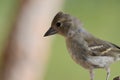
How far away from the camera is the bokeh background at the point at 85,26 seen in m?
9.48

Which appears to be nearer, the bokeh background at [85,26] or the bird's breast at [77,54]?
the bird's breast at [77,54]

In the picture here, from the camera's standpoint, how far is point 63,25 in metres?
5.37

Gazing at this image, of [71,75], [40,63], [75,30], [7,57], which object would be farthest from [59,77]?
[75,30]

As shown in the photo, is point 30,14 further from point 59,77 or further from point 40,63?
point 59,77

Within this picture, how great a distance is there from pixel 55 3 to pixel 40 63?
0.84 meters

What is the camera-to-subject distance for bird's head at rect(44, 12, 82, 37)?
524cm

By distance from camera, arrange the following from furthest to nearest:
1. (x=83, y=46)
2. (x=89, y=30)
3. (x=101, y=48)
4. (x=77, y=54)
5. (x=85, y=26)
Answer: (x=85, y=26) → (x=89, y=30) → (x=101, y=48) → (x=83, y=46) → (x=77, y=54)

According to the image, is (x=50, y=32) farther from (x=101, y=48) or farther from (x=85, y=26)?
(x=85, y=26)

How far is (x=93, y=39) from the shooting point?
17.6 ft

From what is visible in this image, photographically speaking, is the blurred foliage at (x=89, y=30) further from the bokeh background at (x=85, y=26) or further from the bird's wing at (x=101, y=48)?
the bird's wing at (x=101, y=48)

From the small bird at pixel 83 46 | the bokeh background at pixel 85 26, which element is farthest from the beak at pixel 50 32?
the bokeh background at pixel 85 26

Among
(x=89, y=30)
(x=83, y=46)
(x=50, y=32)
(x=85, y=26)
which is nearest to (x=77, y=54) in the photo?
(x=83, y=46)

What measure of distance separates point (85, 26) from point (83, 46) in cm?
545

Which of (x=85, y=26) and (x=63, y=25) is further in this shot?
(x=85, y=26)
